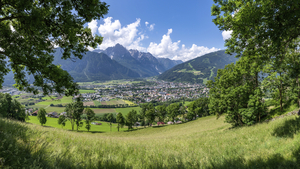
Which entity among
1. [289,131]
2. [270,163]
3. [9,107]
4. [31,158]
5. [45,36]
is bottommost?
[9,107]

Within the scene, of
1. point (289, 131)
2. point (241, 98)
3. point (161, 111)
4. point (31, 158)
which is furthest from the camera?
point (161, 111)

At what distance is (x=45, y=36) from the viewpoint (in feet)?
16.7

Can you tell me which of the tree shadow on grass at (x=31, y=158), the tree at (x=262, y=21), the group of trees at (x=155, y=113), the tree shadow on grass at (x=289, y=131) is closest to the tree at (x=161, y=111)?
the group of trees at (x=155, y=113)

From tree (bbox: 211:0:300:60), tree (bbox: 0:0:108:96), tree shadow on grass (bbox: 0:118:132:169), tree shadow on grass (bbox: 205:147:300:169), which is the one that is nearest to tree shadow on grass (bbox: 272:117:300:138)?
tree shadow on grass (bbox: 205:147:300:169)

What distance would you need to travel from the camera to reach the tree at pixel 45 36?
448 cm

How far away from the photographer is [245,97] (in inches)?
752

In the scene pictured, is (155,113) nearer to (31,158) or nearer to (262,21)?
(262,21)

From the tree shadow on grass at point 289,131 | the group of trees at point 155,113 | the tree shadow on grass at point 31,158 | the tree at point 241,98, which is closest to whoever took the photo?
the tree shadow on grass at point 31,158

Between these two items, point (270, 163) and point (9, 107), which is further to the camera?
point (9, 107)

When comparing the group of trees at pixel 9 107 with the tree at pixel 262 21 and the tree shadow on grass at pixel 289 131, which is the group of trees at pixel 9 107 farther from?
the tree shadow on grass at pixel 289 131

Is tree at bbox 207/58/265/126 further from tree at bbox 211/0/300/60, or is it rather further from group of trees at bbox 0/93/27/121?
group of trees at bbox 0/93/27/121

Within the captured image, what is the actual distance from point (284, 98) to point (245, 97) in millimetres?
10295

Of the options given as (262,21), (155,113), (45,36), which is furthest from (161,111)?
(45,36)

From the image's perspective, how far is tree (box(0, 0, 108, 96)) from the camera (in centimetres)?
448
